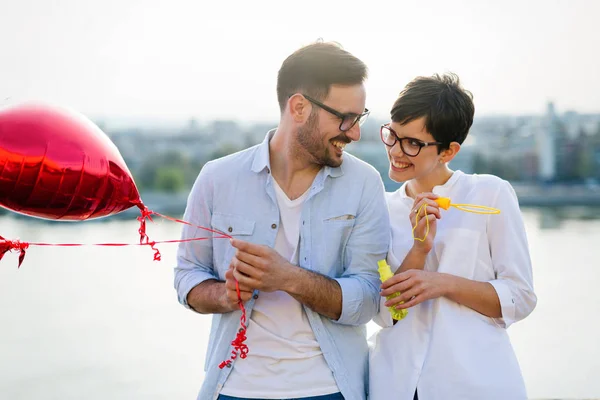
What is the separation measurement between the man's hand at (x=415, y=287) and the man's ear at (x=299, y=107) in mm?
462

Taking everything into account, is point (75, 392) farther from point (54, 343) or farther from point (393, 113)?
point (393, 113)

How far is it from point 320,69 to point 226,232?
472 millimetres

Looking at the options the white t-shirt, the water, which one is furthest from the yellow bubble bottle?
the water

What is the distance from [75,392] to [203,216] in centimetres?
561

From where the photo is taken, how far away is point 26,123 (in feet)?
5.37

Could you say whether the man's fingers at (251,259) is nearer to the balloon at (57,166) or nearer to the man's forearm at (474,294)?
the balloon at (57,166)

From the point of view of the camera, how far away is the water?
7211mm

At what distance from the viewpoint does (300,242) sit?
1.92m

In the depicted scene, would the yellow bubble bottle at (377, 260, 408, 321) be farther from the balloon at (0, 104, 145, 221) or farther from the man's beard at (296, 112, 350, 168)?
the balloon at (0, 104, 145, 221)

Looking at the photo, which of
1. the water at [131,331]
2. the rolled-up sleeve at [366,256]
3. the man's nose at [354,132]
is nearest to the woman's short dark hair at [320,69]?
the man's nose at [354,132]

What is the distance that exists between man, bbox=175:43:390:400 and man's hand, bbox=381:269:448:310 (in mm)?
92

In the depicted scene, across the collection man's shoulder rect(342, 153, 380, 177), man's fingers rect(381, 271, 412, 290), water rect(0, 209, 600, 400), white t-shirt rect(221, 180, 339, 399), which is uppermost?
man's shoulder rect(342, 153, 380, 177)

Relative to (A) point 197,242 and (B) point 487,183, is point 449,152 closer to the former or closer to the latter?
(B) point 487,183

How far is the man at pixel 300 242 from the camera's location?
183 cm
